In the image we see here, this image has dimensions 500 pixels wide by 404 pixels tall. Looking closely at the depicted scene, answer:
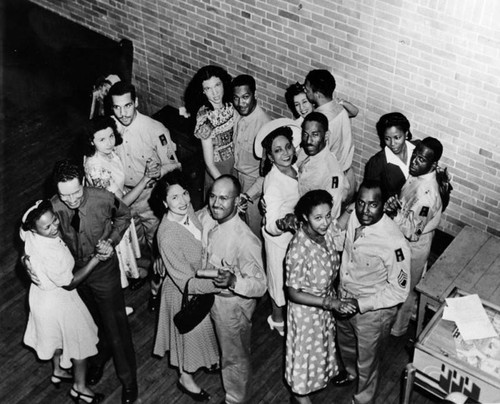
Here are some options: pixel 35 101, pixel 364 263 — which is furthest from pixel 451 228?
pixel 35 101

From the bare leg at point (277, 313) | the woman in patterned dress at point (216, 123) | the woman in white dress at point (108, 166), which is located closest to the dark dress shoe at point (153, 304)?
the woman in white dress at point (108, 166)

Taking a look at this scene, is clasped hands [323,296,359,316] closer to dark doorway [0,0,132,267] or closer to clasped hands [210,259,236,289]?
clasped hands [210,259,236,289]

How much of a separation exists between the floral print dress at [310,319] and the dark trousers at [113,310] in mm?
1322

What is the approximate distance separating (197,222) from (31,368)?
6.95 feet

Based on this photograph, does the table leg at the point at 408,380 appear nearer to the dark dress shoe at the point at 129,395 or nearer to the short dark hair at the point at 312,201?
the short dark hair at the point at 312,201

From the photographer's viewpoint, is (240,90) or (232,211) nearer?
(232,211)

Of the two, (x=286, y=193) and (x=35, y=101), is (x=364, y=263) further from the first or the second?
(x=35, y=101)

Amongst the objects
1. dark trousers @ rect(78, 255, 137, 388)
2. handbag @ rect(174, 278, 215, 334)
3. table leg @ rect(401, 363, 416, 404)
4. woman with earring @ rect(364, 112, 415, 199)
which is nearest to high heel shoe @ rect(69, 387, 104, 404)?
dark trousers @ rect(78, 255, 137, 388)

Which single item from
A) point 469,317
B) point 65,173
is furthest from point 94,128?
point 469,317

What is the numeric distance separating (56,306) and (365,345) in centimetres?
233

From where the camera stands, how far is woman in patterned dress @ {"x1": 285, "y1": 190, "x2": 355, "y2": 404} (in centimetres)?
476

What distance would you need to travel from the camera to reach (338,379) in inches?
225

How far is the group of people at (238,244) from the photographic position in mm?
4805

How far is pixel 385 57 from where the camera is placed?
6.30m
